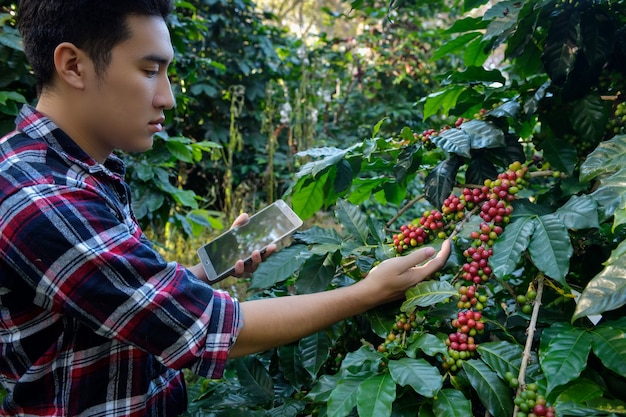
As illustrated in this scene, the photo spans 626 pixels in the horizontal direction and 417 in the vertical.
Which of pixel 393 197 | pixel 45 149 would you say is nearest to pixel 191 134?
pixel 393 197

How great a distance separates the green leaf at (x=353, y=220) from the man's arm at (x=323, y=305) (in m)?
0.17

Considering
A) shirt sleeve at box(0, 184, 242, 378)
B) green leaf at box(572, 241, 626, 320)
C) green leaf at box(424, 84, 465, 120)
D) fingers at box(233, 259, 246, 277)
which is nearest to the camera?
green leaf at box(572, 241, 626, 320)

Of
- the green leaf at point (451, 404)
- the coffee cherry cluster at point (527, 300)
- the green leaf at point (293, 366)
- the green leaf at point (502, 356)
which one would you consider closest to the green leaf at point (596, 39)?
the coffee cherry cluster at point (527, 300)

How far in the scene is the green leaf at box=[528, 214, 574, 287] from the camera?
0.83m

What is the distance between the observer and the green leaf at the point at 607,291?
689 millimetres

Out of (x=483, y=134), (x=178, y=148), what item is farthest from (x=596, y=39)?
(x=178, y=148)

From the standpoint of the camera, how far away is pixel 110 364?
3.05 ft

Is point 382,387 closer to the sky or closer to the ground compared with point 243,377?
closer to the sky

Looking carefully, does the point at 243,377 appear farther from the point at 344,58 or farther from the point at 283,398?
the point at 344,58

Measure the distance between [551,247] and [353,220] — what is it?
393mm

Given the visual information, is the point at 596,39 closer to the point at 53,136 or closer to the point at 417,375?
the point at 417,375

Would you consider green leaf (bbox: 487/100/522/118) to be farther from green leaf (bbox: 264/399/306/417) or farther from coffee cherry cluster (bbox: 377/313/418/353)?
green leaf (bbox: 264/399/306/417)

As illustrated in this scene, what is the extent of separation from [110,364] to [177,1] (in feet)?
6.78

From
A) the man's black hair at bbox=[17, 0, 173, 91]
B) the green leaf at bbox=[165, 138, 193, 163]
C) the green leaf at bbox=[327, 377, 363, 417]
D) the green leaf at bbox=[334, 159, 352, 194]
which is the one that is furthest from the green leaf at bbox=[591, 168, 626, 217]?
the green leaf at bbox=[165, 138, 193, 163]
